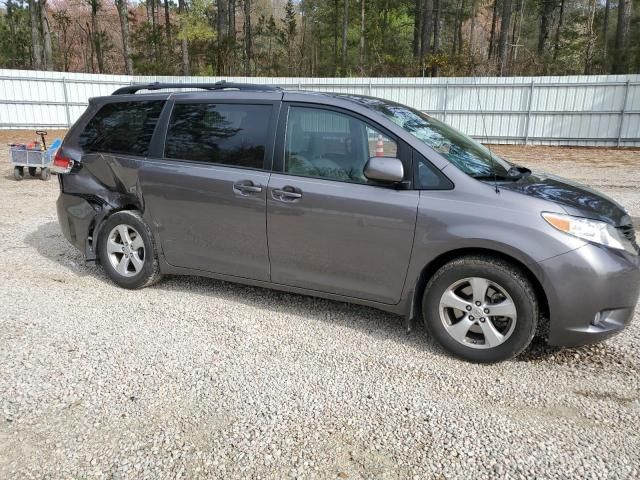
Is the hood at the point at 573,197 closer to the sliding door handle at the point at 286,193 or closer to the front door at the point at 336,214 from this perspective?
the front door at the point at 336,214

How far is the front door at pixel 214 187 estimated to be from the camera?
409cm

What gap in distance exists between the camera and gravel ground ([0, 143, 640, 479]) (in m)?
2.55

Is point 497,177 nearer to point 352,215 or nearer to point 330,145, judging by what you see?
point 352,215

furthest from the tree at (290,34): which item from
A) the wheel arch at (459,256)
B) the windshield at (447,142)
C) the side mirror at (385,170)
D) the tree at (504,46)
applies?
the wheel arch at (459,256)

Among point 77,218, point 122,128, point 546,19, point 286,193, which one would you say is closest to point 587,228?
point 286,193

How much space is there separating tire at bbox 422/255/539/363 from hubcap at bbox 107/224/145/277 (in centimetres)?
269

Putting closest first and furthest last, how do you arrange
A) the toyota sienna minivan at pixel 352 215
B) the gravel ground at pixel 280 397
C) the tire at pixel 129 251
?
the gravel ground at pixel 280 397 → the toyota sienna minivan at pixel 352 215 → the tire at pixel 129 251

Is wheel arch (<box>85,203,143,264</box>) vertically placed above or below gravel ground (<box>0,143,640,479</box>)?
above

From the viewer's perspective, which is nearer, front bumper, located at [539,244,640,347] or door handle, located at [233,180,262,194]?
front bumper, located at [539,244,640,347]

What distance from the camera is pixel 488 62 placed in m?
25.5

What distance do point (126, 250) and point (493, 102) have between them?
61.0 feet

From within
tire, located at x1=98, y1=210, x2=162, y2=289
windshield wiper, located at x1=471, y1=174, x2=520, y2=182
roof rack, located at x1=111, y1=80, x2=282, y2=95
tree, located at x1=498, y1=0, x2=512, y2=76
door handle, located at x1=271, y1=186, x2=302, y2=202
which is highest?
tree, located at x1=498, y1=0, x2=512, y2=76

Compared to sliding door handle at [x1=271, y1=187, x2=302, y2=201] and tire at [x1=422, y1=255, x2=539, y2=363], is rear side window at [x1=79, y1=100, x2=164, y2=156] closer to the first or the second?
sliding door handle at [x1=271, y1=187, x2=302, y2=201]

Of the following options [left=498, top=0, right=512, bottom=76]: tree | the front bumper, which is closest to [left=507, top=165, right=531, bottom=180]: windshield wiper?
the front bumper
